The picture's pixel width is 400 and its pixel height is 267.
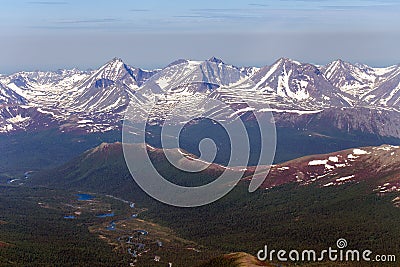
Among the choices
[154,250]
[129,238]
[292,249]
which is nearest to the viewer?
[292,249]

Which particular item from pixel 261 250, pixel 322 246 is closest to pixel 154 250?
pixel 261 250

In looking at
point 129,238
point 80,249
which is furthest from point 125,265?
point 129,238

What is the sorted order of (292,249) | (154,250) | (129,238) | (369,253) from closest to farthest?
(369,253) → (292,249) → (154,250) → (129,238)

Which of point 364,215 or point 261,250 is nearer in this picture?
point 261,250

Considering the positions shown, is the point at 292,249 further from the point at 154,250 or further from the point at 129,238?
the point at 129,238

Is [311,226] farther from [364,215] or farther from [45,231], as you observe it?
[45,231]

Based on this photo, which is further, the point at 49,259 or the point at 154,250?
the point at 154,250
